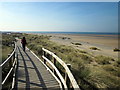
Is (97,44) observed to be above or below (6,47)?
below

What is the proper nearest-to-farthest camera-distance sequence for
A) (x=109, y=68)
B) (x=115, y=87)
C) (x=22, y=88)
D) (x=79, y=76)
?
(x=22, y=88) < (x=115, y=87) < (x=79, y=76) < (x=109, y=68)

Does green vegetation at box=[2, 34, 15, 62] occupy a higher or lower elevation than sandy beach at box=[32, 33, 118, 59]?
higher

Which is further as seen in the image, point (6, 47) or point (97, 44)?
point (97, 44)

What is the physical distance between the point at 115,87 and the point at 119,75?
2469mm

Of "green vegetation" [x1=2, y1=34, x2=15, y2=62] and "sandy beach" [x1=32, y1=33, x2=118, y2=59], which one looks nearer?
"green vegetation" [x1=2, y1=34, x2=15, y2=62]

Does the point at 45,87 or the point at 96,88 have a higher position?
the point at 45,87

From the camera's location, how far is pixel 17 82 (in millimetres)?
5387

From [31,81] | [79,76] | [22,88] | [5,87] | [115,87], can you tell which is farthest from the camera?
[79,76]

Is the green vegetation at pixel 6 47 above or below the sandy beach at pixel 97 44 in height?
above

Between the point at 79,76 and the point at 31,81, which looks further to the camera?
the point at 79,76

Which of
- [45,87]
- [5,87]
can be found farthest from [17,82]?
[45,87]

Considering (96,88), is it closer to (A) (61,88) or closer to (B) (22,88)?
(A) (61,88)

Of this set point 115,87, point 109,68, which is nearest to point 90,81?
point 115,87

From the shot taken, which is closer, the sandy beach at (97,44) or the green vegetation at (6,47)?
the green vegetation at (6,47)
